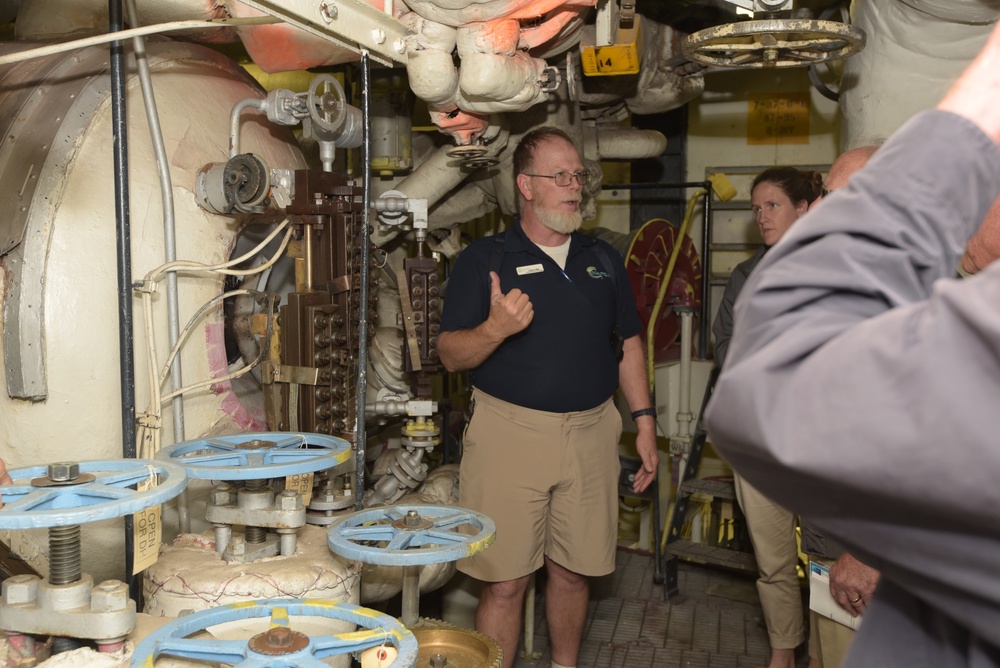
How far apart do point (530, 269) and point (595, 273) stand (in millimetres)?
279

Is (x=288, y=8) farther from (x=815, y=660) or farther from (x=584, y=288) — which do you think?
(x=815, y=660)

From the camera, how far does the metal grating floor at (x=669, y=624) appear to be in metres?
3.97

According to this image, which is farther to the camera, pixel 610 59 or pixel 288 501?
pixel 610 59

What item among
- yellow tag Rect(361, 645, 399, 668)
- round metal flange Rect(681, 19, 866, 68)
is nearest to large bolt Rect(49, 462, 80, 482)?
yellow tag Rect(361, 645, 399, 668)

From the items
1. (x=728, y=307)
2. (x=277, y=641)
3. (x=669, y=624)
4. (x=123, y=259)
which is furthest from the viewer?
(x=669, y=624)

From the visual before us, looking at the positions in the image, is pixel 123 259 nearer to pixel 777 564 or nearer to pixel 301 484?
pixel 301 484

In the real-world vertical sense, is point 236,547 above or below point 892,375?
below

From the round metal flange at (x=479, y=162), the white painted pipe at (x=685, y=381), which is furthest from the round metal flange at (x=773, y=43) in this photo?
the white painted pipe at (x=685, y=381)

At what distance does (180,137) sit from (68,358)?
2.60ft

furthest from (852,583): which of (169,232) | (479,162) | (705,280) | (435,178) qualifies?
(705,280)

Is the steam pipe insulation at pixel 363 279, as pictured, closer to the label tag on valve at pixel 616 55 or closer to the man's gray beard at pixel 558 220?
the man's gray beard at pixel 558 220

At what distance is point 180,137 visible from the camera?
2955mm

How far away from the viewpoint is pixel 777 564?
3.68 meters

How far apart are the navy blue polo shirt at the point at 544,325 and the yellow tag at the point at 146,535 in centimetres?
163
